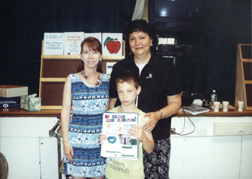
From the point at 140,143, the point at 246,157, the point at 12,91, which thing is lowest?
the point at 246,157

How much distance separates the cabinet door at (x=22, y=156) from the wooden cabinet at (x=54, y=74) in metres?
0.46

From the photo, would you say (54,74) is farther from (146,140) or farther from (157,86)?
(146,140)

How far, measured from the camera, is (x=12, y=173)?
2.10 metres

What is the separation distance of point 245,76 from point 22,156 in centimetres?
273

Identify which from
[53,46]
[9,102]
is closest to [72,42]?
[53,46]

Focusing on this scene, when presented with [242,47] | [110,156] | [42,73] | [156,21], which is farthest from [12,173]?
[242,47]

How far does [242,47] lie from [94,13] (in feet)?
6.49

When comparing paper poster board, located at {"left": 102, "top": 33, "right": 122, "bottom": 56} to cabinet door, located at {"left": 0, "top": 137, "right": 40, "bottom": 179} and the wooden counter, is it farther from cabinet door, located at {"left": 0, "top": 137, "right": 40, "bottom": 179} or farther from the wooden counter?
cabinet door, located at {"left": 0, "top": 137, "right": 40, "bottom": 179}

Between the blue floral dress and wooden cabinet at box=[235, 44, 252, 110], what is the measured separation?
66.7 inches

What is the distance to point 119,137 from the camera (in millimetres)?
1124

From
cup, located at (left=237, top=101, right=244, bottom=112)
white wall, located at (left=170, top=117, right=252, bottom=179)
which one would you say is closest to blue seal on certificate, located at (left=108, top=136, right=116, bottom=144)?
white wall, located at (left=170, top=117, right=252, bottom=179)

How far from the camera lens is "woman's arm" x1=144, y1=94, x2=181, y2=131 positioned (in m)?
1.17

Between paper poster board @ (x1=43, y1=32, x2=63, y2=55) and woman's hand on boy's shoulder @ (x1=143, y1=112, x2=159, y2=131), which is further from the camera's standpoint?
paper poster board @ (x1=43, y1=32, x2=63, y2=55)

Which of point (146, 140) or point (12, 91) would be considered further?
point (12, 91)
